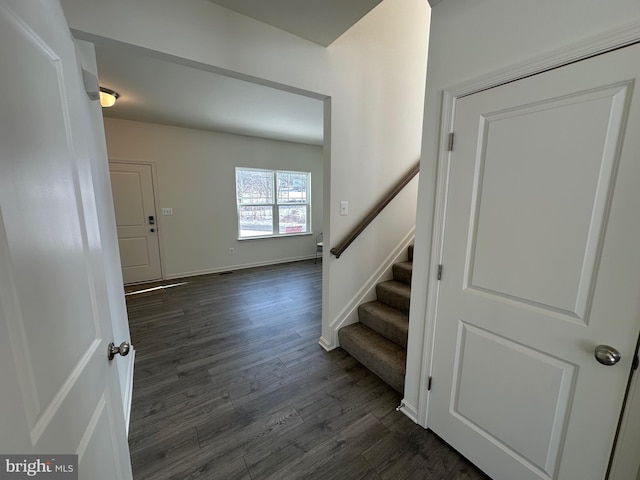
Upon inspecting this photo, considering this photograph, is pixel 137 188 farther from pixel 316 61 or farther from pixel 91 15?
pixel 316 61

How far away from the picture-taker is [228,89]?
2.82 metres

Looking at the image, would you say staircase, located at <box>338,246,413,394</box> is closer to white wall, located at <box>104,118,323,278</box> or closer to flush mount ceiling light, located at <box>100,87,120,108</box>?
white wall, located at <box>104,118,323,278</box>

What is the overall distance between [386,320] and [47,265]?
2.11 meters

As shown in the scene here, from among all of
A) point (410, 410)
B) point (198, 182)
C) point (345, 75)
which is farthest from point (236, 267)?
point (410, 410)

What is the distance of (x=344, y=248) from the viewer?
2.28m

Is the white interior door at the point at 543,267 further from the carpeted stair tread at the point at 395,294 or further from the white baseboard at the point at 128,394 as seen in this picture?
the white baseboard at the point at 128,394

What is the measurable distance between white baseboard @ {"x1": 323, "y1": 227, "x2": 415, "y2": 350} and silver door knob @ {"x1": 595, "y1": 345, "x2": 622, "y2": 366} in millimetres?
1704

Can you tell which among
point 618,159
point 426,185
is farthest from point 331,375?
point 618,159

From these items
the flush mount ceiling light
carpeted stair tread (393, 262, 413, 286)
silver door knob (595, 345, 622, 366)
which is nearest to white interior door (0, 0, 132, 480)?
Answer: silver door knob (595, 345, 622, 366)

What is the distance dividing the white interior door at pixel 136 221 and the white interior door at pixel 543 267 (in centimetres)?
448

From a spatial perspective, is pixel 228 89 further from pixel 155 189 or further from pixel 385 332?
pixel 385 332

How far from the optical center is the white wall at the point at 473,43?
36.2 inches

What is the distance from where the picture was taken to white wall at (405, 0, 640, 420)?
92 centimetres

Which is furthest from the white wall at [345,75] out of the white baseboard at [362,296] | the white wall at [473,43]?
the white wall at [473,43]
